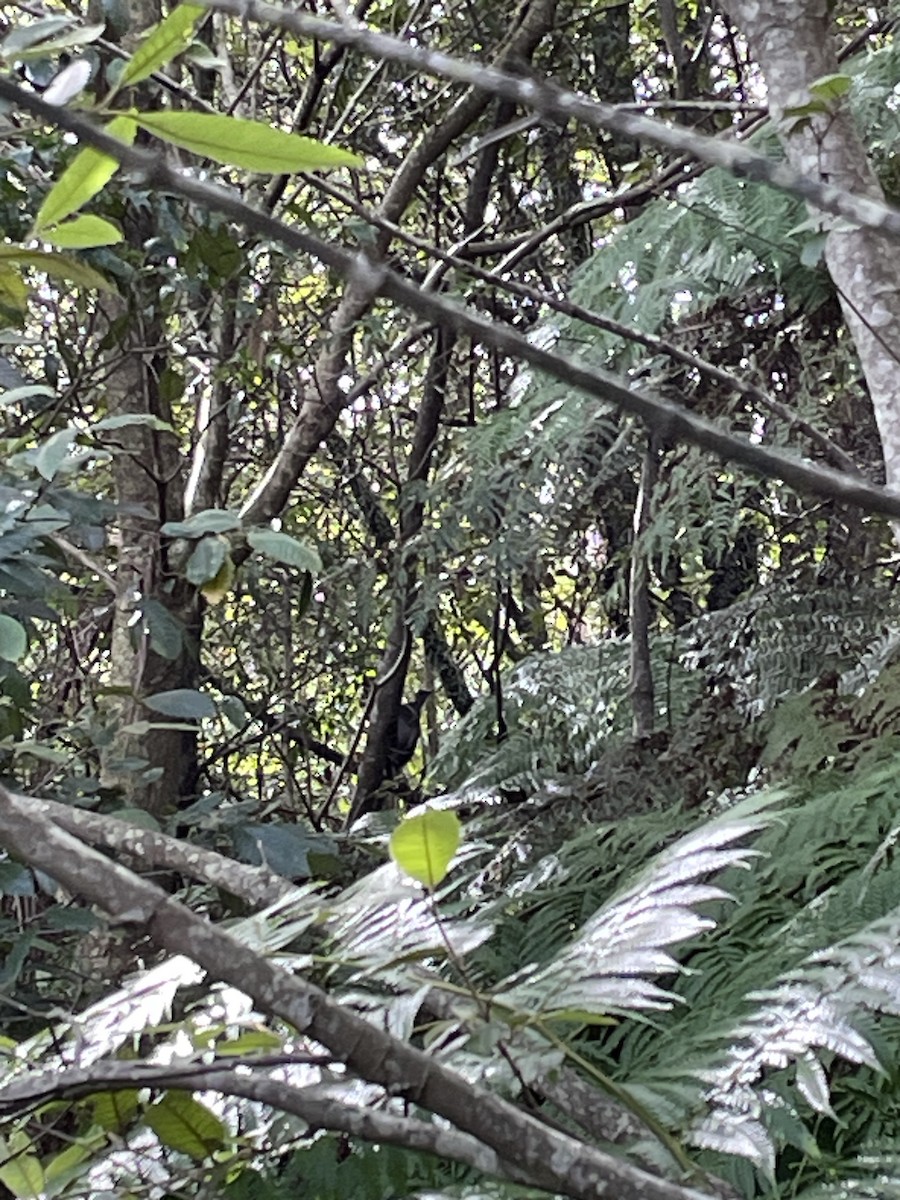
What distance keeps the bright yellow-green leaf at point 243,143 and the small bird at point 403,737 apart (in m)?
2.35

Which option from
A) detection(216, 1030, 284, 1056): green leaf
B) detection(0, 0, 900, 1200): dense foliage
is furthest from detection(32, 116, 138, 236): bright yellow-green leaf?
detection(216, 1030, 284, 1056): green leaf

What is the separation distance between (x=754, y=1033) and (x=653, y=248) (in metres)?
1.29

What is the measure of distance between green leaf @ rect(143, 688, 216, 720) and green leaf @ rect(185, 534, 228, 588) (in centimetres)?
11

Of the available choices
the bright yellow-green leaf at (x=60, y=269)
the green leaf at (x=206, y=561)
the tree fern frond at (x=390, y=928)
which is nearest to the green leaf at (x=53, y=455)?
the green leaf at (x=206, y=561)

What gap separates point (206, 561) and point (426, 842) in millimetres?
864

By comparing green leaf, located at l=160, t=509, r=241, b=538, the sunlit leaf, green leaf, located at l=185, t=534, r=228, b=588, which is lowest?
green leaf, located at l=185, t=534, r=228, b=588

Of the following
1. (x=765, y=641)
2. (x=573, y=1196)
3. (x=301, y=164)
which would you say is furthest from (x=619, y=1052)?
(x=765, y=641)

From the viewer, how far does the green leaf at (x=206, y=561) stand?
1.22m

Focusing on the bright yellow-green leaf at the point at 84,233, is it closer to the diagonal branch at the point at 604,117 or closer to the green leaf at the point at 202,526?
the diagonal branch at the point at 604,117

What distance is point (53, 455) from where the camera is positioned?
1057 millimetres

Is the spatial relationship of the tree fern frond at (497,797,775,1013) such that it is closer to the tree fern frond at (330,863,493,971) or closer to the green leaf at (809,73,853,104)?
the tree fern frond at (330,863,493,971)

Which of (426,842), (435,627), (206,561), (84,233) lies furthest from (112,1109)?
(435,627)

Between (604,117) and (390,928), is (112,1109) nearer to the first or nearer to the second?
(390,928)

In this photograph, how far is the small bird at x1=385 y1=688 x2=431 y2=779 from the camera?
104 inches
